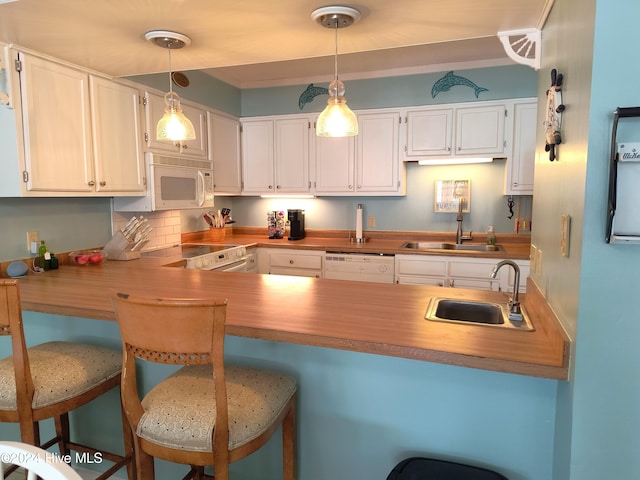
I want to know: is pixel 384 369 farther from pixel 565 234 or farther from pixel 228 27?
pixel 228 27

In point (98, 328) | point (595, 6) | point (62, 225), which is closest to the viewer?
point (595, 6)

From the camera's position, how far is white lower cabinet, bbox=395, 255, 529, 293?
10.5 ft

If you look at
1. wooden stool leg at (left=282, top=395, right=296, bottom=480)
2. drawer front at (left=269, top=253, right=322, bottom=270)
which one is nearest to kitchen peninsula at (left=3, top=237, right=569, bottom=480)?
wooden stool leg at (left=282, top=395, right=296, bottom=480)

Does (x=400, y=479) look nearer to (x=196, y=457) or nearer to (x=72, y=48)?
(x=196, y=457)

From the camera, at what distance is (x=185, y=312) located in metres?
1.04

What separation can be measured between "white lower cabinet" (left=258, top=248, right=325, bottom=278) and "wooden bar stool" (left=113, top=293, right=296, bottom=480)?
2.33 m

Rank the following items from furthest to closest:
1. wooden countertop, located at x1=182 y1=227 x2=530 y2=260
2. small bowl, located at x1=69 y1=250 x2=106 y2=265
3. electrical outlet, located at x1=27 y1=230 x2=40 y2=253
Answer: wooden countertop, located at x1=182 y1=227 x2=530 y2=260 → small bowl, located at x1=69 y1=250 x2=106 y2=265 → electrical outlet, located at x1=27 y1=230 x2=40 y2=253

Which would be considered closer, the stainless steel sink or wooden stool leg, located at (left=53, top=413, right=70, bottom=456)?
the stainless steel sink

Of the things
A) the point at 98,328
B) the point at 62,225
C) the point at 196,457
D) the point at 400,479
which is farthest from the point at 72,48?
the point at 400,479

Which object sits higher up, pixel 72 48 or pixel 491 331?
pixel 72 48

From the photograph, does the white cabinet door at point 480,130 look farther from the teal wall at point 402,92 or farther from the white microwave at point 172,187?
the white microwave at point 172,187

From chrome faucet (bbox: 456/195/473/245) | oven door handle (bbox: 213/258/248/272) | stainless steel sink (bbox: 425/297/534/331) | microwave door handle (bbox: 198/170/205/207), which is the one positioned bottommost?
oven door handle (bbox: 213/258/248/272)

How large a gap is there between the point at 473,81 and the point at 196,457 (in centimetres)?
357

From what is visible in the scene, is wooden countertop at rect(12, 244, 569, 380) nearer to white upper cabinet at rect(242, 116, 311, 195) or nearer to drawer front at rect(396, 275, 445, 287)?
drawer front at rect(396, 275, 445, 287)
